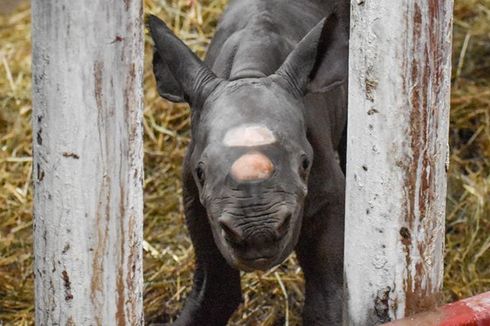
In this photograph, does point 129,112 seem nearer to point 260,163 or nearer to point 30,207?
point 260,163

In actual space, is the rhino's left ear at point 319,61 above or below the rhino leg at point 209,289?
above

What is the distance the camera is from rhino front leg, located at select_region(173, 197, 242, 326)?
18.3 feet

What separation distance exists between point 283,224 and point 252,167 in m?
0.22

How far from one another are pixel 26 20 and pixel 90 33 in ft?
17.5

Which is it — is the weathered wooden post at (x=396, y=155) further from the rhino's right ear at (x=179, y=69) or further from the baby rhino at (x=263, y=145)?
the rhino's right ear at (x=179, y=69)

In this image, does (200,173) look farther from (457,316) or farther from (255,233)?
(457,316)

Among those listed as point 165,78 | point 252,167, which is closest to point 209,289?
point 165,78

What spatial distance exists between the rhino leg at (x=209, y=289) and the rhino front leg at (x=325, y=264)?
41cm

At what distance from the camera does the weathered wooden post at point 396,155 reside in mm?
4160

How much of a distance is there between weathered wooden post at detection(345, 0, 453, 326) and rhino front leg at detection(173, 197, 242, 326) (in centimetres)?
127

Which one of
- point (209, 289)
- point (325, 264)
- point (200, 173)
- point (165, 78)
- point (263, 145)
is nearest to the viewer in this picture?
point (263, 145)

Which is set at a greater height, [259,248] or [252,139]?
[252,139]

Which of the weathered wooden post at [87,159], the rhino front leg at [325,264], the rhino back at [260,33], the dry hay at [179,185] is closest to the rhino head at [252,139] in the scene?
the rhino back at [260,33]

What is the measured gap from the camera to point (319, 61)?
16.3ft
